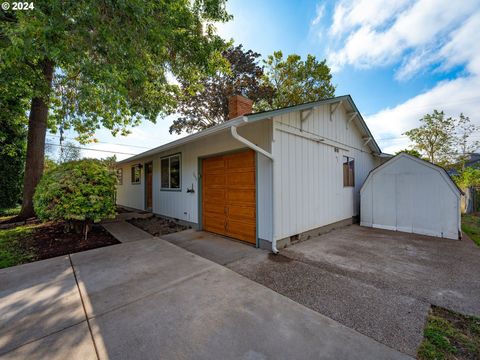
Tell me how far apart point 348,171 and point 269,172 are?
4.47 m

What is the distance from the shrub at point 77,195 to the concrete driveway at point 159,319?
165 centimetres

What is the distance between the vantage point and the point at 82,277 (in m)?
3.08

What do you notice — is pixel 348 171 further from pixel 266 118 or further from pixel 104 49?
pixel 104 49

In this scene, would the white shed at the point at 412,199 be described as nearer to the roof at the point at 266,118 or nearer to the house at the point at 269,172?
the house at the point at 269,172

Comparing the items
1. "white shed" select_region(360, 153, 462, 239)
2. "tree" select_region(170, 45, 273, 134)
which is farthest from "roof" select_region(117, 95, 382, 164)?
"tree" select_region(170, 45, 273, 134)

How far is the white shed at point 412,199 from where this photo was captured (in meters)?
5.48

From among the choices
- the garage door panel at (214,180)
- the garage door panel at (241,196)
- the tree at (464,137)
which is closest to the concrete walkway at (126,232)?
the garage door panel at (214,180)

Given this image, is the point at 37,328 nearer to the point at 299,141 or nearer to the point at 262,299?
the point at 262,299

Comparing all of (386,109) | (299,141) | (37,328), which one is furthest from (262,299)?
(386,109)

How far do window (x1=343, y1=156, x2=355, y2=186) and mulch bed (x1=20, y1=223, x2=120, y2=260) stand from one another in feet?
23.9

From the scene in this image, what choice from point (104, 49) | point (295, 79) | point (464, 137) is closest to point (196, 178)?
point (104, 49)

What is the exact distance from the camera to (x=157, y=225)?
271 inches

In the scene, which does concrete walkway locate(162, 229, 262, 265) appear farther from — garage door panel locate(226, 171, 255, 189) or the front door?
the front door

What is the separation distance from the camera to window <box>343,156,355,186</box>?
7.07 metres
